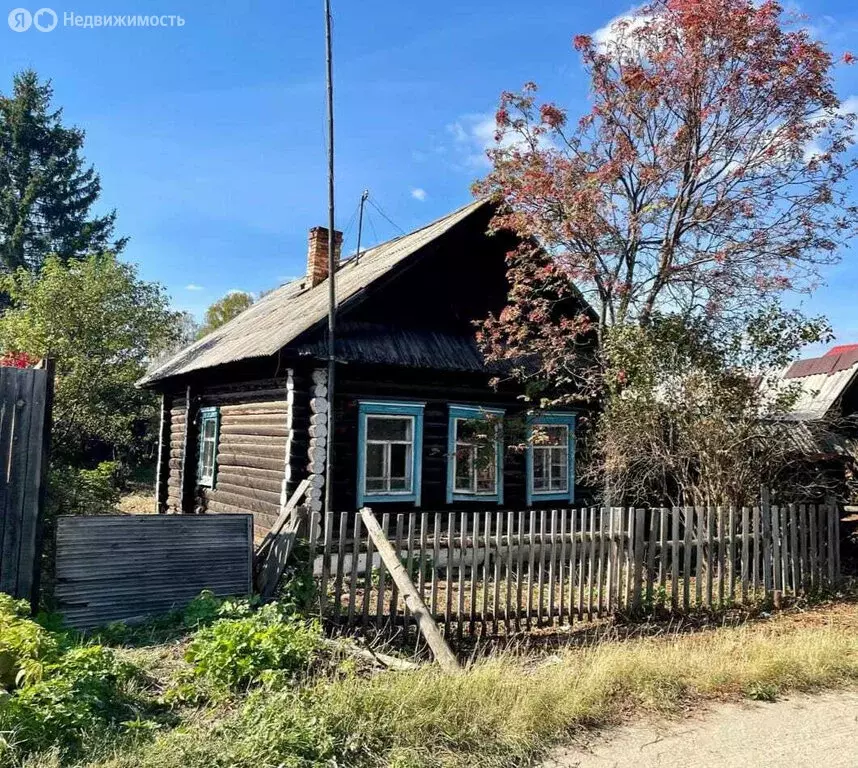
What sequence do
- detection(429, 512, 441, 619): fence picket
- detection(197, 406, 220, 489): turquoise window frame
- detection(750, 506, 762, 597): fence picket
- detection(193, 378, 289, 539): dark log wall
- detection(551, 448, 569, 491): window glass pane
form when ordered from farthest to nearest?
detection(197, 406, 220, 489): turquoise window frame → detection(551, 448, 569, 491): window glass pane → detection(193, 378, 289, 539): dark log wall → detection(750, 506, 762, 597): fence picket → detection(429, 512, 441, 619): fence picket

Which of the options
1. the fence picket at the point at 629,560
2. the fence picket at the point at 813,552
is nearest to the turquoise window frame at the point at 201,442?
the fence picket at the point at 629,560

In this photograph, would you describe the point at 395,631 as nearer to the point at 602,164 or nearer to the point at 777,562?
the point at 777,562

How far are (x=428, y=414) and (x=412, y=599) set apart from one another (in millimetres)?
6053

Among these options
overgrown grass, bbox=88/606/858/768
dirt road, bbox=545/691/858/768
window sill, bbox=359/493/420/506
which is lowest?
dirt road, bbox=545/691/858/768

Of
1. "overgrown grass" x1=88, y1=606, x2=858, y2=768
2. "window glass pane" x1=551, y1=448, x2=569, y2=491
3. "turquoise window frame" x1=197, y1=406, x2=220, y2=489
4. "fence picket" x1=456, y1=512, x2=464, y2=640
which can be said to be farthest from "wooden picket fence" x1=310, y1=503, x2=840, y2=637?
"turquoise window frame" x1=197, y1=406, x2=220, y2=489

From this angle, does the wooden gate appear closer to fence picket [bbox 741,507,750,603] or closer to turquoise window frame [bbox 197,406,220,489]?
turquoise window frame [bbox 197,406,220,489]

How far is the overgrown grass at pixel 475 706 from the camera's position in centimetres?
378

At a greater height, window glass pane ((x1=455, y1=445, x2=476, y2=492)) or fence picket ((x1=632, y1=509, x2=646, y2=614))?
window glass pane ((x1=455, y1=445, x2=476, y2=492))

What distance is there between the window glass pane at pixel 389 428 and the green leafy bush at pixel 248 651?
20.0 feet

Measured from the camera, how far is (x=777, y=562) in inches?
351

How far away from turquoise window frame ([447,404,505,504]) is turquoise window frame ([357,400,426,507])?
61 centimetres

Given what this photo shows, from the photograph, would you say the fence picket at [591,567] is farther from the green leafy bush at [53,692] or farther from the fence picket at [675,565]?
the green leafy bush at [53,692]

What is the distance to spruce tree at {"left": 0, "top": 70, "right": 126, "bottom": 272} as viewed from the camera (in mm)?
38031

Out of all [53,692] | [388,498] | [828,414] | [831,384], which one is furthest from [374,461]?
[831,384]
